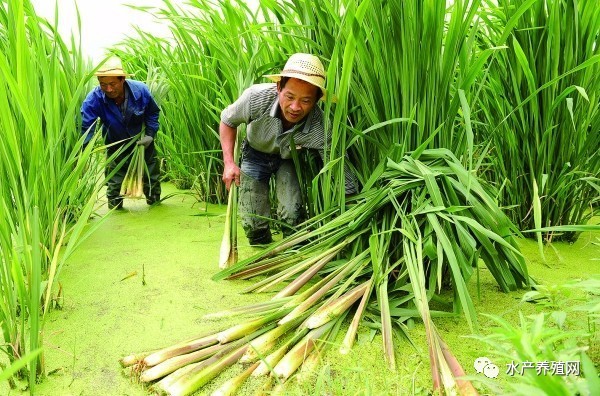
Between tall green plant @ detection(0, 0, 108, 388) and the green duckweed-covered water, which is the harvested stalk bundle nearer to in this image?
the green duckweed-covered water

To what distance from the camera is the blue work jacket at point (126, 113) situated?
100 inches

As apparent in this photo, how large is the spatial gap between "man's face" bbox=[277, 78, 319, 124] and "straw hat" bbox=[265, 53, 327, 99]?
0.06 meters

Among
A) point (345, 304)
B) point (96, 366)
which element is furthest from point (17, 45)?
point (345, 304)

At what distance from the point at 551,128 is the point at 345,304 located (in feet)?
3.00

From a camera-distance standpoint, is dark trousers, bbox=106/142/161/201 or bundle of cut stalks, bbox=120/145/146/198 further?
dark trousers, bbox=106/142/161/201

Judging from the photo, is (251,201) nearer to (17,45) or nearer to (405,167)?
(405,167)

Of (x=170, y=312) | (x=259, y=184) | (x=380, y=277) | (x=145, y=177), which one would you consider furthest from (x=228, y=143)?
(x=145, y=177)

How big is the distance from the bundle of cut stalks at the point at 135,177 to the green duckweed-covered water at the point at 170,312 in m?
0.42

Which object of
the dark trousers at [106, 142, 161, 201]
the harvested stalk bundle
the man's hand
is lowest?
the dark trousers at [106, 142, 161, 201]

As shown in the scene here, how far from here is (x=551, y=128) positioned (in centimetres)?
162

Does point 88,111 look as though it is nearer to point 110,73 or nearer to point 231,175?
point 110,73

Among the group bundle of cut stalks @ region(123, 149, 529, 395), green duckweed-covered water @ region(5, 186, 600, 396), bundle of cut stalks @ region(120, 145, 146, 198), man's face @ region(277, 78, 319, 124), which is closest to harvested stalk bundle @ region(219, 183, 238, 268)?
green duckweed-covered water @ region(5, 186, 600, 396)

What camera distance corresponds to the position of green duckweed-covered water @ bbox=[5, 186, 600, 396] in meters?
1.09

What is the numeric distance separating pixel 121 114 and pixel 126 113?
0.03m
